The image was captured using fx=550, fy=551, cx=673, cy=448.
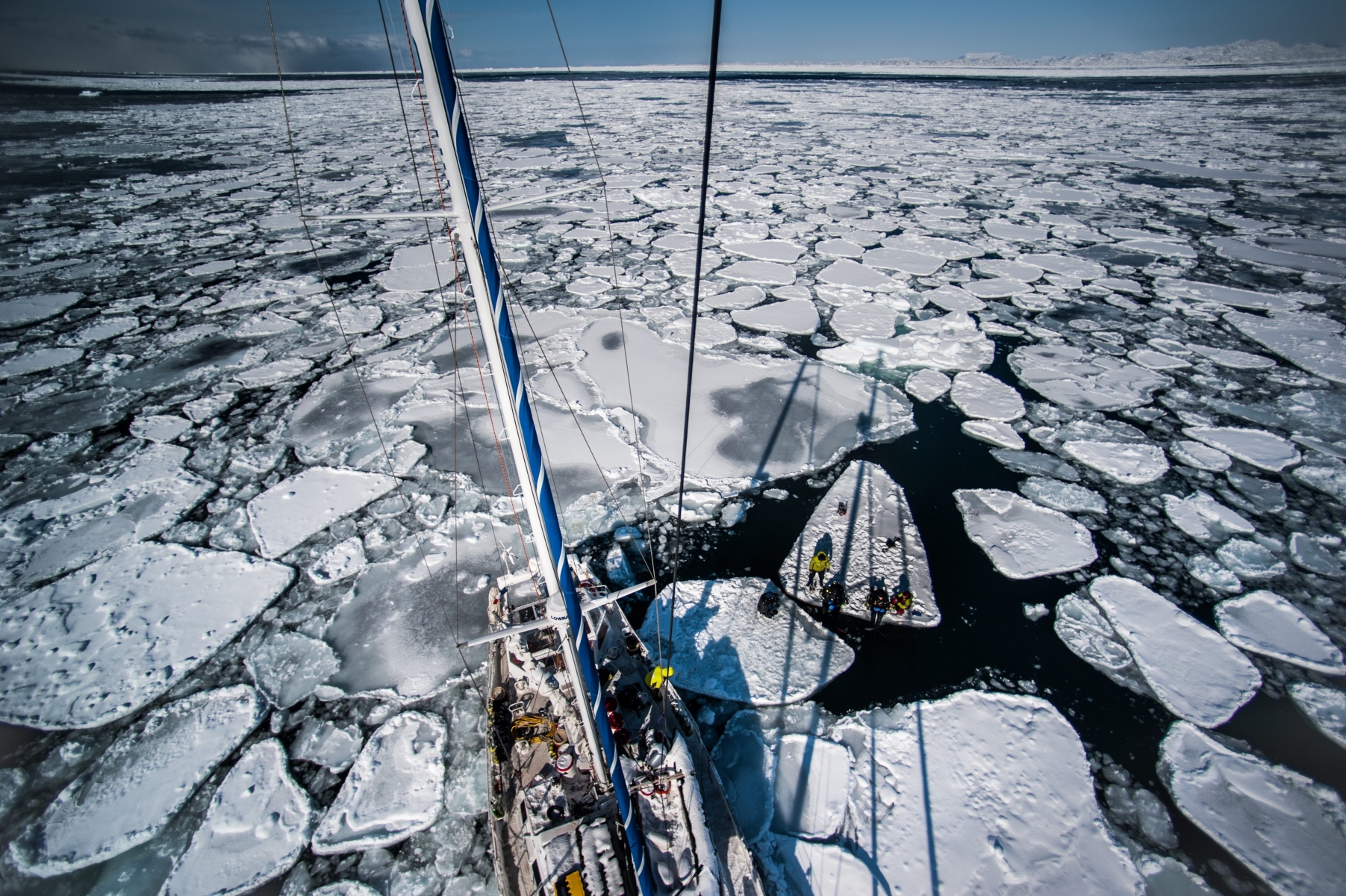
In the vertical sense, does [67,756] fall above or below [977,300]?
below

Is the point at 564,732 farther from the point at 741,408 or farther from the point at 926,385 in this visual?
the point at 926,385

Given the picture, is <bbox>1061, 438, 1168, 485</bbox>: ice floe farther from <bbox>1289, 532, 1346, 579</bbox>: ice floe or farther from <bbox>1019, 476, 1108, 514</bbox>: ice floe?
<bbox>1289, 532, 1346, 579</bbox>: ice floe

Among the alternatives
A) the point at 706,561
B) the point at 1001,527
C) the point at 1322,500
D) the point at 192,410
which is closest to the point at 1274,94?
the point at 1322,500

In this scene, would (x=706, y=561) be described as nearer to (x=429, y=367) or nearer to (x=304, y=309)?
(x=429, y=367)

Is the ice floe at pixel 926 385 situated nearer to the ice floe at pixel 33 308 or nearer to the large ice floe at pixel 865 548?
the large ice floe at pixel 865 548

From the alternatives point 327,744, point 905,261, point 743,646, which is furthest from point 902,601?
point 905,261

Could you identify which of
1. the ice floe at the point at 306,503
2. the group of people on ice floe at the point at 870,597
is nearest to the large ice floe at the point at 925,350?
the group of people on ice floe at the point at 870,597
